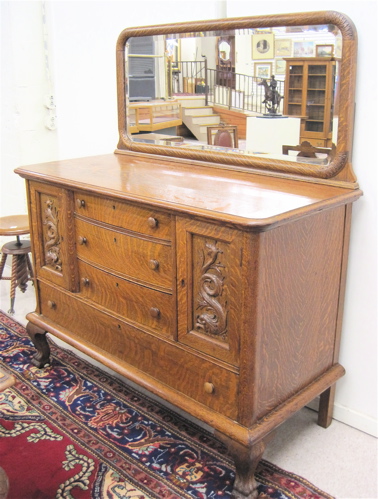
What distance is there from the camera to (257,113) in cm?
245

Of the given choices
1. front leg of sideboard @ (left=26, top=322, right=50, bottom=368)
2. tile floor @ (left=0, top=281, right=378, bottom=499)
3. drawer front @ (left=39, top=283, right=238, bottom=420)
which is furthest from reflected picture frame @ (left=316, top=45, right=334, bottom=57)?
front leg of sideboard @ (left=26, top=322, right=50, bottom=368)

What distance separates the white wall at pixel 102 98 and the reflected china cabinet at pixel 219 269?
8 cm

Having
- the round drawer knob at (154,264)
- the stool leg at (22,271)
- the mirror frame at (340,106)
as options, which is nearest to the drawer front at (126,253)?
the round drawer knob at (154,264)

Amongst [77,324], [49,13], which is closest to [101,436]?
[77,324]

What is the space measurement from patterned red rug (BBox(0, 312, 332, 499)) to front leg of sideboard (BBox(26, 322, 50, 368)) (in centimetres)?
9

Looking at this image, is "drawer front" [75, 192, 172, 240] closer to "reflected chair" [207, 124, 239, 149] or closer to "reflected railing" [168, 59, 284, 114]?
"reflected chair" [207, 124, 239, 149]

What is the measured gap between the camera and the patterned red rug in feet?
7.07

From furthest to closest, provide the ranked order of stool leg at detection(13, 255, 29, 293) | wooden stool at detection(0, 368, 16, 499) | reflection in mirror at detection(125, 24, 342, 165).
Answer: stool leg at detection(13, 255, 29, 293) → reflection in mirror at detection(125, 24, 342, 165) → wooden stool at detection(0, 368, 16, 499)

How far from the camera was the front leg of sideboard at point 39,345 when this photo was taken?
3014 mm

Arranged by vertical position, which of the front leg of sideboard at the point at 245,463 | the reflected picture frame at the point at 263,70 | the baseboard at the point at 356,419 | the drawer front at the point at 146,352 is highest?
the reflected picture frame at the point at 263,70

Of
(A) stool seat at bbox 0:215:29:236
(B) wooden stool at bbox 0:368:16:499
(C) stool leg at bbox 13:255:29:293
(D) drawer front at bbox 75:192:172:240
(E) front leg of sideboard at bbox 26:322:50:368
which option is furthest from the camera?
(C) stool leg at bbox 13:255:29:293

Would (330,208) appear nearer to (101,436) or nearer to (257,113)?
(257,113)

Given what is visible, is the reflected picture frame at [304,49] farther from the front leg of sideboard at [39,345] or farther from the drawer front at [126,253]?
the front leg of sideboard at [39,345]

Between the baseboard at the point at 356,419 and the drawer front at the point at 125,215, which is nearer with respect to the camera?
the drawer front at the point at 125,215
